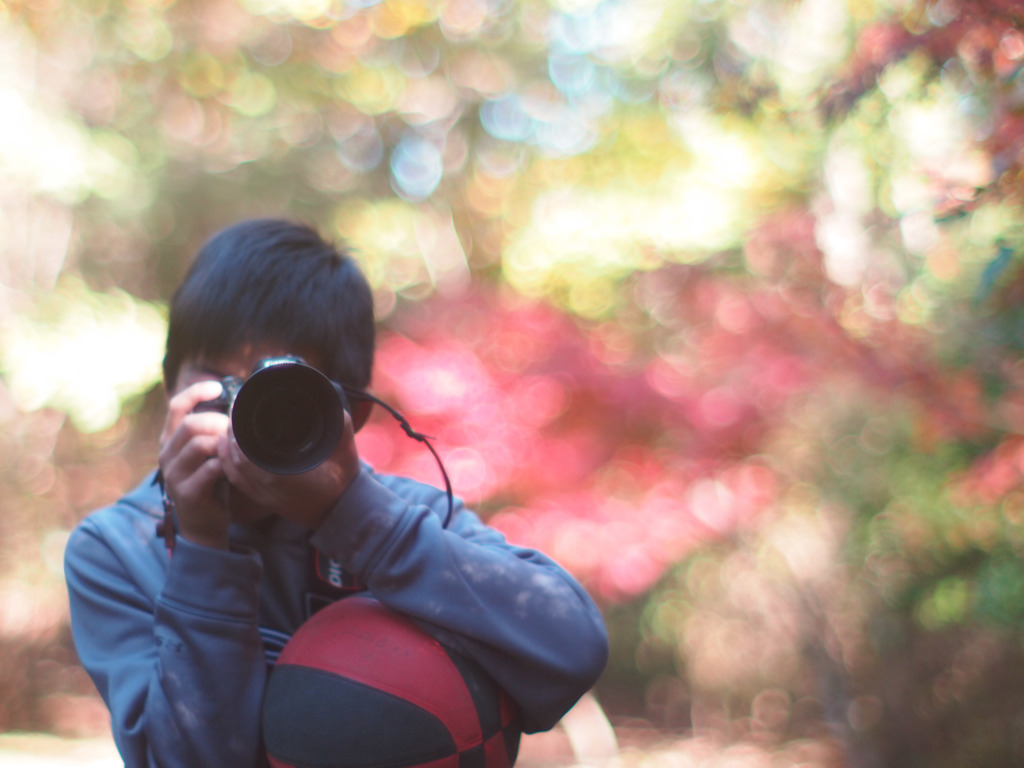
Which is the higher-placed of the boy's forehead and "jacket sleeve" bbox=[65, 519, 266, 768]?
the boy's forehead

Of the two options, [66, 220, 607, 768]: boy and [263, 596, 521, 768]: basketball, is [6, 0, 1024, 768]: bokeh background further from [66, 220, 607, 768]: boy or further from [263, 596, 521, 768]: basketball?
[263, 596, 521, 768]: basketball

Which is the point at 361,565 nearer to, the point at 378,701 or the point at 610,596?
the point at 378,701

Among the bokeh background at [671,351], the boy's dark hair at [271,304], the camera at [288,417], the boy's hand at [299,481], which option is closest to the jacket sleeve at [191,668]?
the boy's hand at [299,481]

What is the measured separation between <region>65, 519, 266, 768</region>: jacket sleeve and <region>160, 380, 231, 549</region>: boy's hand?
4cm

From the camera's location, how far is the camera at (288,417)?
43.6 inches

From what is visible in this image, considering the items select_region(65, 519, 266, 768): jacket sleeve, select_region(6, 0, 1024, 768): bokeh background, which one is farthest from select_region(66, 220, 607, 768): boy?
select_region(6, 0, 1024, 768): bokeh background

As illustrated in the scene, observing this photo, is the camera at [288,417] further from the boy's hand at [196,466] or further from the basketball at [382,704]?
the basketball at [382,704]

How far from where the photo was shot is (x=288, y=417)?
1.16 meters

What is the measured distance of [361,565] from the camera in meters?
1.21

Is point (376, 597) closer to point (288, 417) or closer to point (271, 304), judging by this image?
point (288, 417)

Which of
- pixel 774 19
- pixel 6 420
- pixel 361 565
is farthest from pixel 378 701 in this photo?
pixel 774 19

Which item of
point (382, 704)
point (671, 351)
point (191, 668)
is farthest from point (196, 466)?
point (671, 351)

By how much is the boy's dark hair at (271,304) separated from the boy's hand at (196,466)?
180 millimetres

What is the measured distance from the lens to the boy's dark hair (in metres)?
1.44
